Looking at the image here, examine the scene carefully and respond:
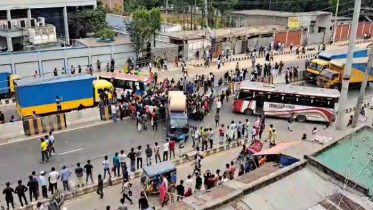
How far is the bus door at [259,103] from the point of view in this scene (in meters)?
24.7

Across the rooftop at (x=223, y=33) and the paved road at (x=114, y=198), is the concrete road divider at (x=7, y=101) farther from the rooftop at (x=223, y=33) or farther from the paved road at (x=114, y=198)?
the rooftop at (x=223, y=33)

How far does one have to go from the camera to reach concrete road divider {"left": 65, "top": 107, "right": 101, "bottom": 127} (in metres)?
23.0

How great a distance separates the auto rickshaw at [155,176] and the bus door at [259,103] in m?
10.7

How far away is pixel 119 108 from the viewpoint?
24.2m

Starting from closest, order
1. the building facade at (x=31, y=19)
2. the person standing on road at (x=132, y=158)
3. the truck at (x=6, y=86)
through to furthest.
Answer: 1. the person standing on road at (x=132, y=158)
2. the truck at (x=6, y=86)
3. the building facade at (x=31, y=19)

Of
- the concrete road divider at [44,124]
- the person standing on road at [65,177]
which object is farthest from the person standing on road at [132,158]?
the concrete road divider at [44,124]

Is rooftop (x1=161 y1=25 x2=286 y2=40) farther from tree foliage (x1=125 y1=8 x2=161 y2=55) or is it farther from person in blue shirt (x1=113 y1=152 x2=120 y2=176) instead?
person in blue shirt (x1=113 y1=152 x2=120 y2=176)

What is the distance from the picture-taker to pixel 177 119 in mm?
21141

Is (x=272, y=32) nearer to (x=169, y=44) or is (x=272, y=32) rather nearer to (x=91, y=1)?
(x=169, y=44)

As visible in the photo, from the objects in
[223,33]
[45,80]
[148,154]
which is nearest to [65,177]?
[148,154]

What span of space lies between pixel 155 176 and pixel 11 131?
32.8 feet

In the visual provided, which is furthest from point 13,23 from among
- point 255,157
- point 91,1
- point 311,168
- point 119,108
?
point 311,168

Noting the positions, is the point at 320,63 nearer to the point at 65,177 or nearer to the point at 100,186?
the point at 100,186

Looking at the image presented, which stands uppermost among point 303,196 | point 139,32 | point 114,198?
point 139,32
